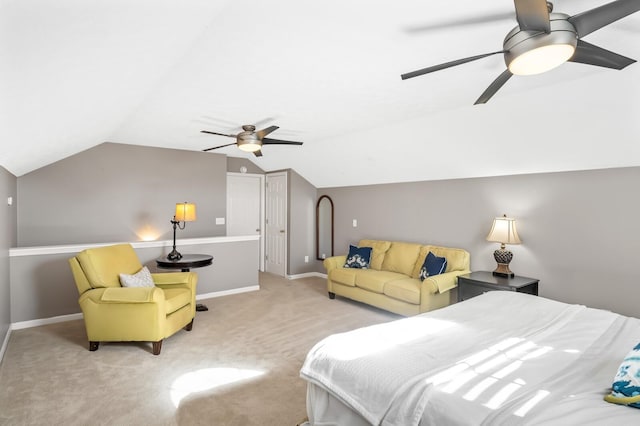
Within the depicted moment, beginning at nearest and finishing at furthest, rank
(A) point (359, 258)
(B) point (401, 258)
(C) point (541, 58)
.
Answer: (C) point (541, 58) < (B) point (401, 258) < (A) point (359, 258)

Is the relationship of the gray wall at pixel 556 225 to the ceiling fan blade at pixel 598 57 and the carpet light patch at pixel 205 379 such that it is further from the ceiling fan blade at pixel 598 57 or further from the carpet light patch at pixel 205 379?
the carpet light patch at pixel 205 379

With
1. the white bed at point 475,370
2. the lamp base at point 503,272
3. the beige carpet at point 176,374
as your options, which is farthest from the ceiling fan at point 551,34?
the lamp base at point 503,272

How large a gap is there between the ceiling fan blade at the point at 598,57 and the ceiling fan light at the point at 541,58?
0.12 m

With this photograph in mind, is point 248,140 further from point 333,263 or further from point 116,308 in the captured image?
point 333,263

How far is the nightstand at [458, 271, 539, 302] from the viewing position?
3.58 m

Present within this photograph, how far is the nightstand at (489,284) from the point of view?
3.58 metres

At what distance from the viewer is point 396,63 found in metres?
2.43

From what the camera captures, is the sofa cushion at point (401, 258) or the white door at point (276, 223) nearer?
the sofa cushion at point (401, 258)

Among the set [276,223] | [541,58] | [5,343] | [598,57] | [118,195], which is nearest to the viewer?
[541,58]

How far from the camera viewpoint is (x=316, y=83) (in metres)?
2.85

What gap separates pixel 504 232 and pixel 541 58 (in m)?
2.64

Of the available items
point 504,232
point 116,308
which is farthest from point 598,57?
point 116,308

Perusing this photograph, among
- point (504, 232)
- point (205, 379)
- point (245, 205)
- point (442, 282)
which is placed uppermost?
point (245, 205)

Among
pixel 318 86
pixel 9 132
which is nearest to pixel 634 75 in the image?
pixel 318 86
